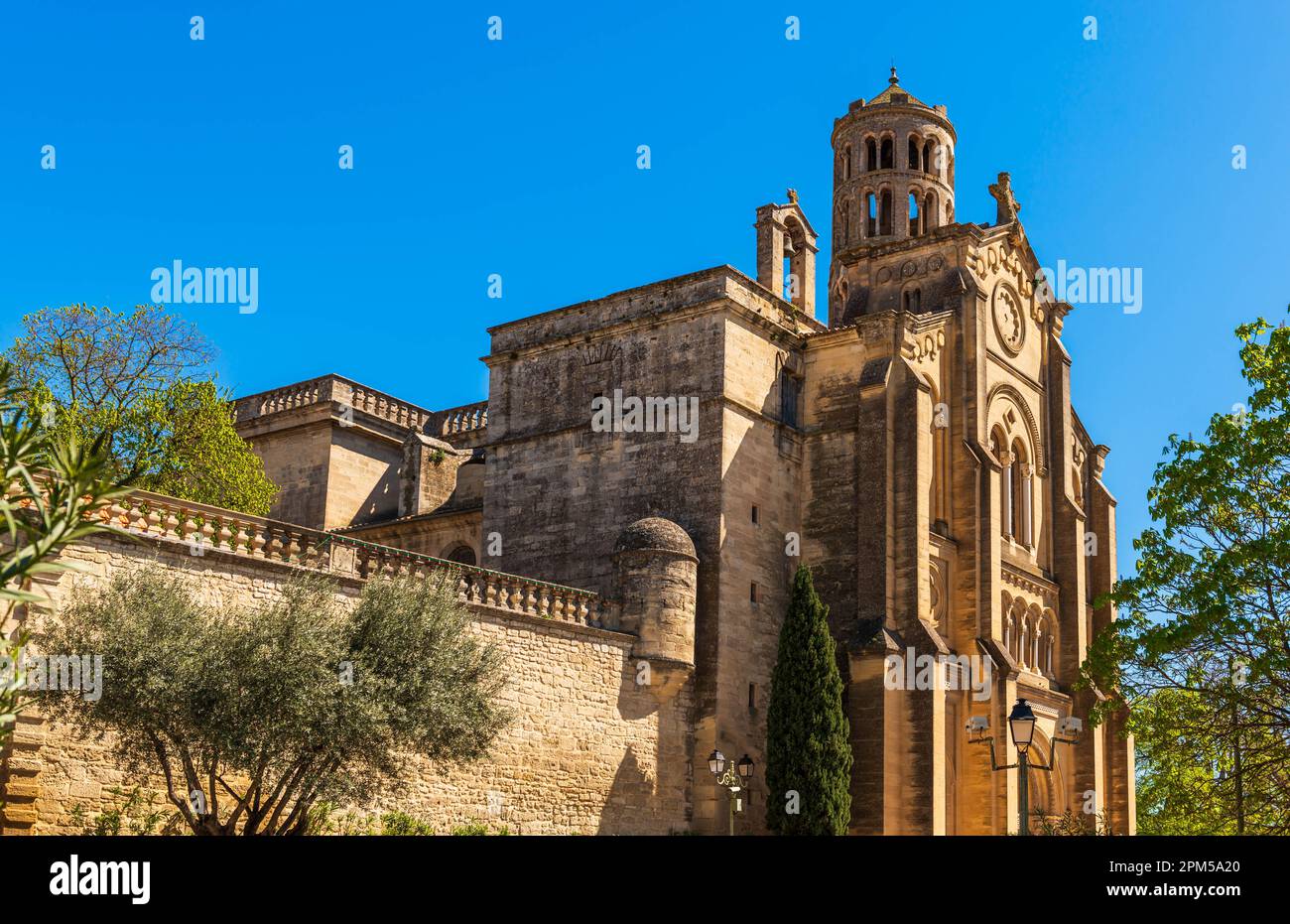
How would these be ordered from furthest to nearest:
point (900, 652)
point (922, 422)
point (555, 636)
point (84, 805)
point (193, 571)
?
point (922, 422) → point (900, 652) → point (555, 636) → point (193, 571) → point (84, 805)

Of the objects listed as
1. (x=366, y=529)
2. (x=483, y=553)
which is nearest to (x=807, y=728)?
(x=483, y=553)

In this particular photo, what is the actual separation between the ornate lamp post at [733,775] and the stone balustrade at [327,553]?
381 cm

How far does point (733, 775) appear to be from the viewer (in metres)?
29.8

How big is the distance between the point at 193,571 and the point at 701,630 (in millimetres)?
12396

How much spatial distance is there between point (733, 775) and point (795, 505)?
735 centimetres

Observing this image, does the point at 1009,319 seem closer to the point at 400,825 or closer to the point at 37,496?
the point at 400,825

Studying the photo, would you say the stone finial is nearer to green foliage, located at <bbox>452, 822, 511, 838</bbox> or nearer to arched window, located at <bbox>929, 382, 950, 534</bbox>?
arched window, located at <bbox>929, 382, 950, 534</bbox>

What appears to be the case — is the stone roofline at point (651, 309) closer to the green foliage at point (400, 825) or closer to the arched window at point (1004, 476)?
the arched window at point (1004, 476)

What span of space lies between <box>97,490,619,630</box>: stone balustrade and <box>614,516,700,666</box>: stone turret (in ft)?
1.99

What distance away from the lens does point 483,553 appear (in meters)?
36.2

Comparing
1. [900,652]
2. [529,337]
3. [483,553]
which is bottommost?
[900,652]

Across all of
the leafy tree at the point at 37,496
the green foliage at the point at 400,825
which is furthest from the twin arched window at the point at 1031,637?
the leafy tree at the point at 37,496

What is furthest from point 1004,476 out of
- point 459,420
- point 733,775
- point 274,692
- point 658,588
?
point 274,692
